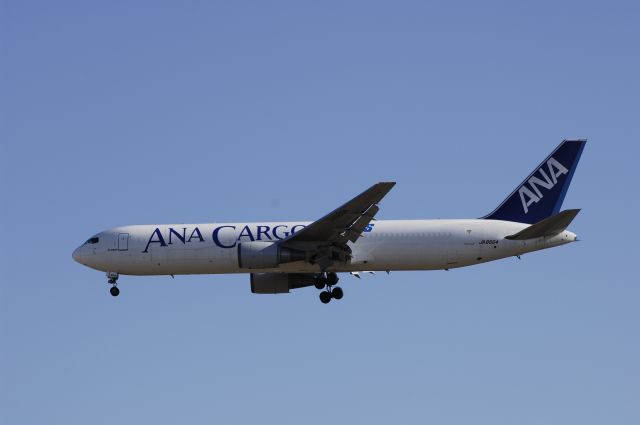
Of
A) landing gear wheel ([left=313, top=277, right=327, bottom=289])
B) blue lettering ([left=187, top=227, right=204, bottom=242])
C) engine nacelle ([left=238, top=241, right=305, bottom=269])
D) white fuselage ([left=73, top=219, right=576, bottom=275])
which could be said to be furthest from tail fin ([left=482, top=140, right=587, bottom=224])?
blue lettering ([left=187, top=227, right=204, bottom=242])

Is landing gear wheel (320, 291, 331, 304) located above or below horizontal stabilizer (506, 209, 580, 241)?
below

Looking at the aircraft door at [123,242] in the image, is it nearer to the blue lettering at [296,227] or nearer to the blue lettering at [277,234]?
the blue lettering at [277,234]

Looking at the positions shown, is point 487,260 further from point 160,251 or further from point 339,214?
point 160,251

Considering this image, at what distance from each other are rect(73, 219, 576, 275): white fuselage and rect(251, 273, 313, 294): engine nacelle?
2028 mm

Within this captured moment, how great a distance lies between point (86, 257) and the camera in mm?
47438

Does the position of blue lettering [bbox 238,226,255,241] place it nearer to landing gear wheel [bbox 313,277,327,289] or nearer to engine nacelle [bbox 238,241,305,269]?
engine nacelle [bbox 238,241,305,269]

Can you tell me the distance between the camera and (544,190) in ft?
151

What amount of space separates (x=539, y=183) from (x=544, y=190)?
0.34m

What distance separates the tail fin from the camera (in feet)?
150

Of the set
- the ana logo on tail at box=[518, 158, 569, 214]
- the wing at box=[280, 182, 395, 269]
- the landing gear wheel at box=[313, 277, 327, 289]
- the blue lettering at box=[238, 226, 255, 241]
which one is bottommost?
the landing gear wheel at box=[313, 277, 327, 289]

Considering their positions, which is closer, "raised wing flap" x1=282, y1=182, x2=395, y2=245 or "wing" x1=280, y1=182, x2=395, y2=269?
"raised wing flap" x1=282, y1=182, x2=395, y2=245

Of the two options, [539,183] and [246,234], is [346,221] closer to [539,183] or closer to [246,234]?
[246,234]

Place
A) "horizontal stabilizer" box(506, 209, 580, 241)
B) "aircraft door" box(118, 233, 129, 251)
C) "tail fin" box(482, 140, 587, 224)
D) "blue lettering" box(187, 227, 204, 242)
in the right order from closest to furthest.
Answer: "horizontal stabilizer" box(506, 209, 580, 241) < "blue lettering" box(187, 227, 204, 242) < "tail fin" box(482, 140, 587, 224) < "aircraft door" box(118, 233, 129, 251)

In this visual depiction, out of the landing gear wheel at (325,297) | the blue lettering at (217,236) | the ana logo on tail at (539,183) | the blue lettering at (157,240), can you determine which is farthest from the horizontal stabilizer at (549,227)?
the blue lettering at (157,240)
